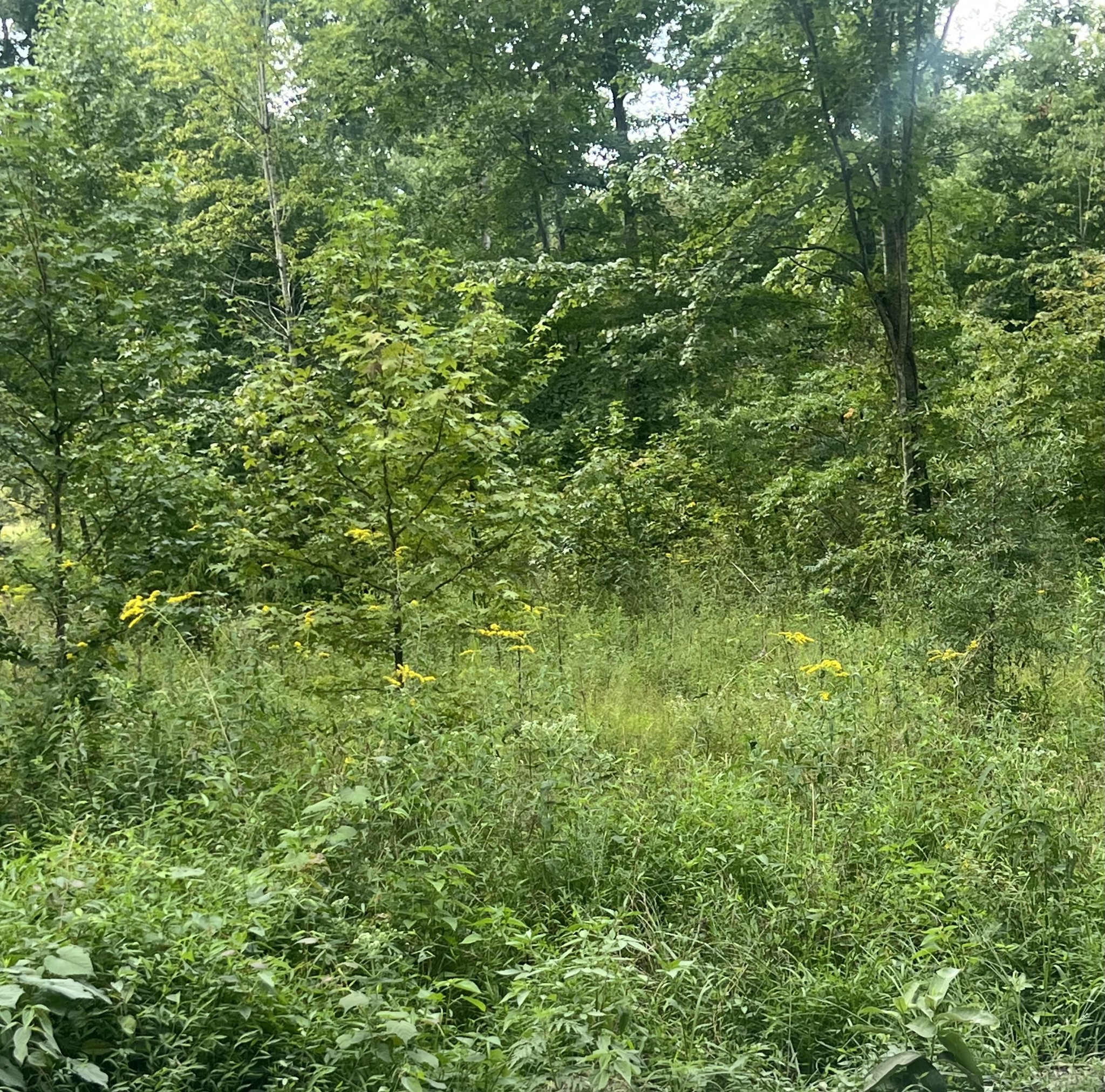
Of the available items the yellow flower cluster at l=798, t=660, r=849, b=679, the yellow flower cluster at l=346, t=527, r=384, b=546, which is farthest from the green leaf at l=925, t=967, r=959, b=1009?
the yellow flower cluster at l=346, t=527, r=384, b=546

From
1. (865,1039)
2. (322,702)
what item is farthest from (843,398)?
(865,1039)

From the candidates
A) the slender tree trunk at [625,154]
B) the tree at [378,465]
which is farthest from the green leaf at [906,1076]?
the slender tree trunk at [625,154]

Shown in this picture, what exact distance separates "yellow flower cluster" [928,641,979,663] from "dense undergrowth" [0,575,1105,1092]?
0.09 meters

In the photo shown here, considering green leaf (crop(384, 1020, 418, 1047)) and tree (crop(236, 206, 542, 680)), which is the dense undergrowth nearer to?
green leaf (crop(384, 1020, 418, 1047))

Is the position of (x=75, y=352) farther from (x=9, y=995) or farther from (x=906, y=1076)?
(x=906, y=1076)

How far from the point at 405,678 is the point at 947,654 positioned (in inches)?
125

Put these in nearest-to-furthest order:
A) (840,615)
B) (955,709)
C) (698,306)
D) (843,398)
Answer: (955,709), (840,615), (698,306), (843,398)

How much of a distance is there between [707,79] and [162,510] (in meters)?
10.5

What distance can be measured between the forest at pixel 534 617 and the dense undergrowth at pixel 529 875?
0.02 metres

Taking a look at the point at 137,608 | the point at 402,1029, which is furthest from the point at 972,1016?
the point at 137,608

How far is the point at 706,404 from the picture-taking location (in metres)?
12.2

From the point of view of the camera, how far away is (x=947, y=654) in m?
5.20

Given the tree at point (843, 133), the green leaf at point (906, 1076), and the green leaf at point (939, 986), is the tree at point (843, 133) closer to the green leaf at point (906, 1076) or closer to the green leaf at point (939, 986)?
the green leaf at point (939, 986)

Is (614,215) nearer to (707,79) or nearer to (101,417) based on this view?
(707,79)
